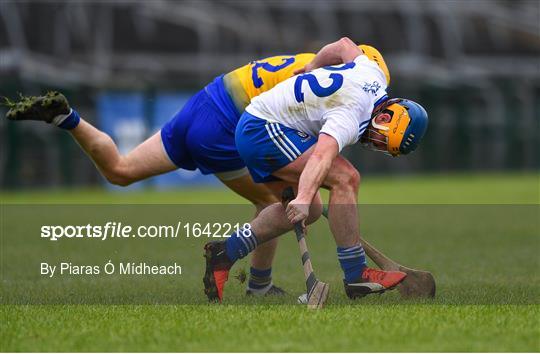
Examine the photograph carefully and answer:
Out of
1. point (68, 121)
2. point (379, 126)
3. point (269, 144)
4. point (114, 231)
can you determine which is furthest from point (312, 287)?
point (114, 231)

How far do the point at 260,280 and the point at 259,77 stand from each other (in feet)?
4.70

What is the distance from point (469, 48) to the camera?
126ft

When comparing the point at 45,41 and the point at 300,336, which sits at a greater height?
the point at 300,336

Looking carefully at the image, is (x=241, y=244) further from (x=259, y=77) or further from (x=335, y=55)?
(x=335, y=55)

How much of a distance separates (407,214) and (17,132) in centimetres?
935

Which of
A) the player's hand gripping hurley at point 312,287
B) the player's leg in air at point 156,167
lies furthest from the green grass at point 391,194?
the player's hand gripping hurley at point 312,287

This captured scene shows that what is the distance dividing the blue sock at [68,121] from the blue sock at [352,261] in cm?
216

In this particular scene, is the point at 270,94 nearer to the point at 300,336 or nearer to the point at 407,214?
the point at 300,336

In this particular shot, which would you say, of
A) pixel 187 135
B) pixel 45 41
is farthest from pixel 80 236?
pixel 45 41

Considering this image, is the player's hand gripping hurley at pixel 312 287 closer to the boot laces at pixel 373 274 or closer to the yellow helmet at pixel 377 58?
the boot laces at pixel 373 274

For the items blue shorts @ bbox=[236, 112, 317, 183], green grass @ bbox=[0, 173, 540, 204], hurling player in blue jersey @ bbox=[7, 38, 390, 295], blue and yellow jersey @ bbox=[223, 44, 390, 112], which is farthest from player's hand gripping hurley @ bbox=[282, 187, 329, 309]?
green grass @ bbox=[0, 173, 540, 204]

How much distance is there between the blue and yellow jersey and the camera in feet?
28.1

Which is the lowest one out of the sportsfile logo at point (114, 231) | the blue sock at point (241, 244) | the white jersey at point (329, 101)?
the sportsfile logo at point (114, 231)

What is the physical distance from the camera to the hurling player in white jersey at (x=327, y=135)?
7.50 meters
